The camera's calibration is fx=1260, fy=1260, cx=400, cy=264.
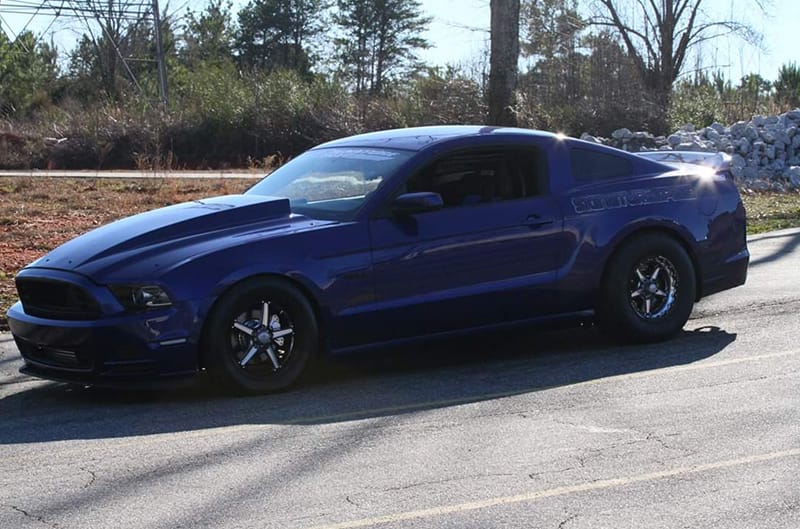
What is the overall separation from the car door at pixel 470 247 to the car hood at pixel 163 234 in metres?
0.76

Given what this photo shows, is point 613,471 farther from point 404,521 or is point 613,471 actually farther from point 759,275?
point 759,275

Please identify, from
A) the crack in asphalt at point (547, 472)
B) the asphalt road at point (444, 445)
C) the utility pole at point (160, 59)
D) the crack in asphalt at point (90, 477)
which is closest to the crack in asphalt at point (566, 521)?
the asphalt road at point (444, 445)

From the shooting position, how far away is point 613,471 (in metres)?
5.85

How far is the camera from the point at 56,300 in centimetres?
755

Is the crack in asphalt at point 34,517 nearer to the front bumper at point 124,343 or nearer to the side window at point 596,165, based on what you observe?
the front bumper at point 124,343

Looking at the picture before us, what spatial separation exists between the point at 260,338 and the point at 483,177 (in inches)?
79.7

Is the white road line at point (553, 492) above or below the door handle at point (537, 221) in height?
below

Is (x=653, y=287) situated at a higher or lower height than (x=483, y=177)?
lower

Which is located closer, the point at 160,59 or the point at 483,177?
the point at 483,177

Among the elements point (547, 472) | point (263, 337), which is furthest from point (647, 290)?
point (547, 472)

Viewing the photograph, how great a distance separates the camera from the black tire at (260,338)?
7.38 meters

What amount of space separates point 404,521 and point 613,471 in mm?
1178

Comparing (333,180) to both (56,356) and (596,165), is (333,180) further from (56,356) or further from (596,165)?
(56,356)

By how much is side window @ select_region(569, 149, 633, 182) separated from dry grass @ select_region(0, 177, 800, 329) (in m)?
5.32
